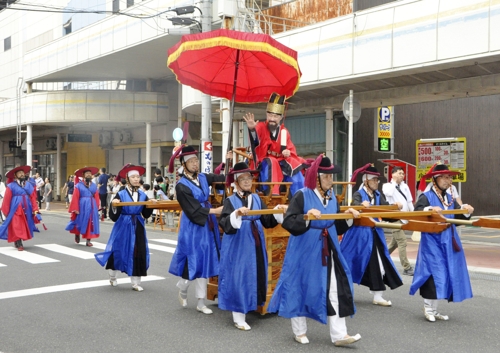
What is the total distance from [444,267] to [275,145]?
2.46m

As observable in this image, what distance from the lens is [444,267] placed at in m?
6.68

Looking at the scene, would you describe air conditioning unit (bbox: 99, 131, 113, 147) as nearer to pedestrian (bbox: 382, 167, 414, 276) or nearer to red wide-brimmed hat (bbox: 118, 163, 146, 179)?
red wide-brimmed hat (bbox: 118, 163, 146, 179)

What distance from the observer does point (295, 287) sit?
226 inches

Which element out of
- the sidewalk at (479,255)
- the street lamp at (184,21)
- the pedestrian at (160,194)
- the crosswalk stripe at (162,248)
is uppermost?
the street lamp at (184,21)

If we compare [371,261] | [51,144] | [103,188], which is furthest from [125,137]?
[371,261]

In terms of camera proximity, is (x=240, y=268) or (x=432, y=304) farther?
(x=432, y=304)

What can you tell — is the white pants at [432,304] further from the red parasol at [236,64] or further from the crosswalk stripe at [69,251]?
the crosswalk stripe at [69,251]

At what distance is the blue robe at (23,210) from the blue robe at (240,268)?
8318 millimetres

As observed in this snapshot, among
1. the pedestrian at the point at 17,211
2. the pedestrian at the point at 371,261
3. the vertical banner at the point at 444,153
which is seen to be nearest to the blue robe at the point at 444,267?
the pedestrian at the point at 371,261

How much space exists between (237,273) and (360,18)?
10.7 metres

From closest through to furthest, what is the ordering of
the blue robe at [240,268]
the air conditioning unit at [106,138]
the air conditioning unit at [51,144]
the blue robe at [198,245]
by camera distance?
the blue robe at [240,268] < the blue robe at [198,245] < the air conditioning unit at [106,138] < the air conditioning unit at [51,144]

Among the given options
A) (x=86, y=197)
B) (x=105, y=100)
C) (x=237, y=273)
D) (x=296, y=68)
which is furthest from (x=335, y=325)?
(x=105, y=100)

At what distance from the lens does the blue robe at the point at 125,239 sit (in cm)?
853

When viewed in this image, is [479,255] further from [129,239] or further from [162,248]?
[129,239]
